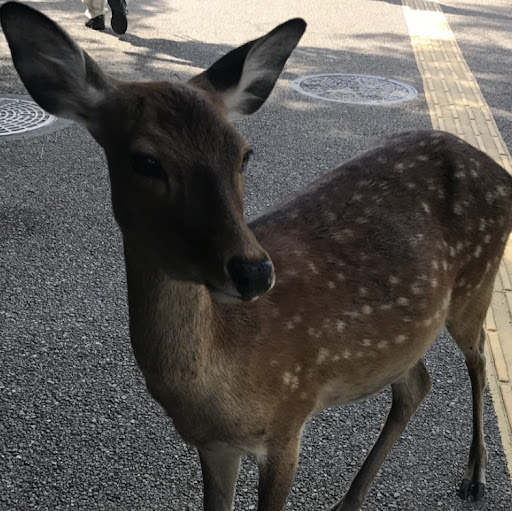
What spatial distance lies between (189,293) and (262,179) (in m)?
3.82

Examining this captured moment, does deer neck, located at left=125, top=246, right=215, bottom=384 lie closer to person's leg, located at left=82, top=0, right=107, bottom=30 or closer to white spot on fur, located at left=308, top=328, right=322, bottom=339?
white spot on fur, located at left=308, top=328, right=322, bottom=339

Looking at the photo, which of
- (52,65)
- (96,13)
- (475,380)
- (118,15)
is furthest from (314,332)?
(96,13)

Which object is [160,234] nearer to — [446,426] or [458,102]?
[446,426]

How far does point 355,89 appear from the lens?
26.3ft


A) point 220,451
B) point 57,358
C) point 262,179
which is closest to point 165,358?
point 220,451

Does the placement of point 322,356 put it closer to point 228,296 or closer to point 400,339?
point 400,339

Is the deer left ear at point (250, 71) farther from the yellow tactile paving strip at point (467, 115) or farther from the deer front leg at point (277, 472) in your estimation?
the yellow tactile paving strip at point (467, 115)

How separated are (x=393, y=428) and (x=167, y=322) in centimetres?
143

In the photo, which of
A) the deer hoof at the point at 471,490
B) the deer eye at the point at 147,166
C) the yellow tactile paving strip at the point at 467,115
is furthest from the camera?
the yellow tactile paving strip at the point at 467,115

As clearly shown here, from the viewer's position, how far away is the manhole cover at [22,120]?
6426 mm

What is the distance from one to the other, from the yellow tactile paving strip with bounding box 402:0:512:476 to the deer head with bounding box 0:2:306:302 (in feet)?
6.92

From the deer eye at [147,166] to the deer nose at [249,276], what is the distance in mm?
318

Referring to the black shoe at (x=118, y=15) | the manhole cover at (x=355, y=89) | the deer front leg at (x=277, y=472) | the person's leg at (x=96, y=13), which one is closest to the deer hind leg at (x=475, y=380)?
the deer front leg at (x=277, y=472)

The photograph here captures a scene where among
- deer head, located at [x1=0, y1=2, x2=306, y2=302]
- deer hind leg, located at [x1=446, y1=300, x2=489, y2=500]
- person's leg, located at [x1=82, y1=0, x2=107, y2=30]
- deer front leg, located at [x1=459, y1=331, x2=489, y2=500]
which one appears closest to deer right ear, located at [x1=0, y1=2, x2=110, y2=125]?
deer head, located at [x1=0, y1=2, x2=306, y2=302]
